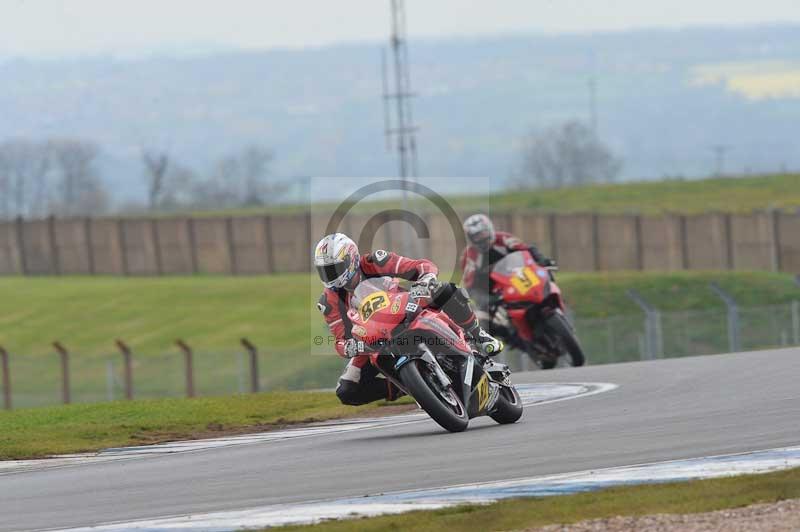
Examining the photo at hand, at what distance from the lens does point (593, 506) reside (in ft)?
30.9

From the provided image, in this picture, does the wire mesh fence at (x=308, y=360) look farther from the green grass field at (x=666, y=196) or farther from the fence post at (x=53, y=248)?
the green grass field at (x=666, y=196)

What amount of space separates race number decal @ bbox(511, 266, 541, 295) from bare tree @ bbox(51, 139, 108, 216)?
107m

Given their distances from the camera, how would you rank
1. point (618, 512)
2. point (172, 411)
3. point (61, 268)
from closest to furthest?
1. point (618, 512)
2. point (172, 411)
3. point (61, 268)

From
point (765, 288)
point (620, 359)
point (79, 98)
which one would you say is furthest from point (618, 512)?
point (79, 98)

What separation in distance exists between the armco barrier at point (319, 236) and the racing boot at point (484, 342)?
35576mm

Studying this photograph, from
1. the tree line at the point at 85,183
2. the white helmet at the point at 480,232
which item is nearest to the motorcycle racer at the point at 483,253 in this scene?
the white helmet at the point at 480,232

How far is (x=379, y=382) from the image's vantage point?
13773 millimetres

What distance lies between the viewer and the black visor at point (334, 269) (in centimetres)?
1309

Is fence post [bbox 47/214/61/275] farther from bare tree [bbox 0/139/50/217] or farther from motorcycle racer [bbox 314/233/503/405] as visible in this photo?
motorcycle racer [bbox 314/233/503/405]

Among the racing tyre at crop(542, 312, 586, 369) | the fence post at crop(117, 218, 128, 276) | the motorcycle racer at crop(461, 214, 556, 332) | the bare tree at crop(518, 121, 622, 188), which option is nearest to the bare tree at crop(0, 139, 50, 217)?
the bare tree at crop(518, 121, 622, 188)

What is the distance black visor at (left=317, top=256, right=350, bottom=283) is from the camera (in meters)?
13.1

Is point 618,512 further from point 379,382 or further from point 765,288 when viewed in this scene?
point 765,288

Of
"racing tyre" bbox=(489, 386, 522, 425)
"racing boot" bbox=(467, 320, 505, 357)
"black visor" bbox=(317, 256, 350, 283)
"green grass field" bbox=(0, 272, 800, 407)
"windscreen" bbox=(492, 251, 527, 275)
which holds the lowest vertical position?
"green grass field" bbox=(0, 272, 800, 407)

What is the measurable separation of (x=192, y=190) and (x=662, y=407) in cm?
11589
